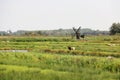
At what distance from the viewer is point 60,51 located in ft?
98.9

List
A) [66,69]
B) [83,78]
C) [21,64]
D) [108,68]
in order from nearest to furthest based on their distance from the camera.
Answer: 1. [83,78]
2. [66,69]
3. [108,68]
4. [21,64]

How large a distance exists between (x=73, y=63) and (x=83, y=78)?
633 cm

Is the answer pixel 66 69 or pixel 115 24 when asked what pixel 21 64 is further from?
pixel 115 24

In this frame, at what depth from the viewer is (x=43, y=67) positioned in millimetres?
17516

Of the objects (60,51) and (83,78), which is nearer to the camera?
(83,78)

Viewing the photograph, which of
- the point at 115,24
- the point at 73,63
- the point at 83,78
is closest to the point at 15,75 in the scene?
the point at 83,78

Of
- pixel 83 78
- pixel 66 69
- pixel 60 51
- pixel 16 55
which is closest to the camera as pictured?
pixel 83 78

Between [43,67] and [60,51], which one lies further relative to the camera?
[60,51]

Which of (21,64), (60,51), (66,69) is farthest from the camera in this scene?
(60,51)

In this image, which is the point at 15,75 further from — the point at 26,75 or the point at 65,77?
the point at 65,77

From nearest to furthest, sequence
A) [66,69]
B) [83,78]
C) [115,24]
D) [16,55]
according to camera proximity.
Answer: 1. [83,78]
2. [66,69]
3. [16,55]
4. [115,24]

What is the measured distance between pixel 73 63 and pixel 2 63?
4809 millimetres

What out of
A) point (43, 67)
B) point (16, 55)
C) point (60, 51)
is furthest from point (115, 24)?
point (43, 67)

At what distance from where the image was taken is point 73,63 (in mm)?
19641
